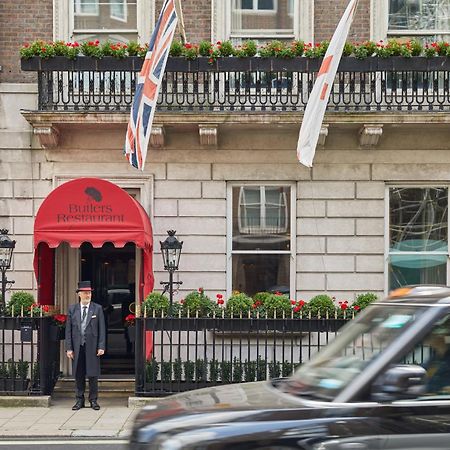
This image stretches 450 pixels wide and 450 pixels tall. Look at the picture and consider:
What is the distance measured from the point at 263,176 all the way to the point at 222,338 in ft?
10.5

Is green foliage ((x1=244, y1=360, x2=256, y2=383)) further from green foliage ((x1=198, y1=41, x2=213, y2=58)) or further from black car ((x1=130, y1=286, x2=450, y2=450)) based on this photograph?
black car ((x1=130, y1=286, x2=450, y2=450))

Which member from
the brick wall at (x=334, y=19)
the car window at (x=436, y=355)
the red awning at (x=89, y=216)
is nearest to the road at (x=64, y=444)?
the red awning at (x=89, y=216)

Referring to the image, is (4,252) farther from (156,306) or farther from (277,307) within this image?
(277,307)

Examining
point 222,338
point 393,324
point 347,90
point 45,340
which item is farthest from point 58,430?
point 347,90

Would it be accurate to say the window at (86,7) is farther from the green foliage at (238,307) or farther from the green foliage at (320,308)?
the green foliage at (320,308)

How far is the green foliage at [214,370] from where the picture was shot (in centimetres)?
1254

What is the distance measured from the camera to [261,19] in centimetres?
1495

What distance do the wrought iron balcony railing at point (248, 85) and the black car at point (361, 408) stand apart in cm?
899

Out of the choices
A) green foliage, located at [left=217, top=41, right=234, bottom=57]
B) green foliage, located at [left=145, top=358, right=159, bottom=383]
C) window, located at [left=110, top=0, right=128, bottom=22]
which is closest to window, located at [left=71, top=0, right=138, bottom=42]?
window, located at [left=110, top=0, right=128, bottom=22]

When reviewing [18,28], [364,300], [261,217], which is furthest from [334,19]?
[18,28]

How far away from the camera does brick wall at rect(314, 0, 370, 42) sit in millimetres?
14703

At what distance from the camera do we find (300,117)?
13875 millimetres

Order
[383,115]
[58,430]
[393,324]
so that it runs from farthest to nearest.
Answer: [383,115], [58,430], [393,324]

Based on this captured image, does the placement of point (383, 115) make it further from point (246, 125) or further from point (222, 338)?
point (222, 338)
